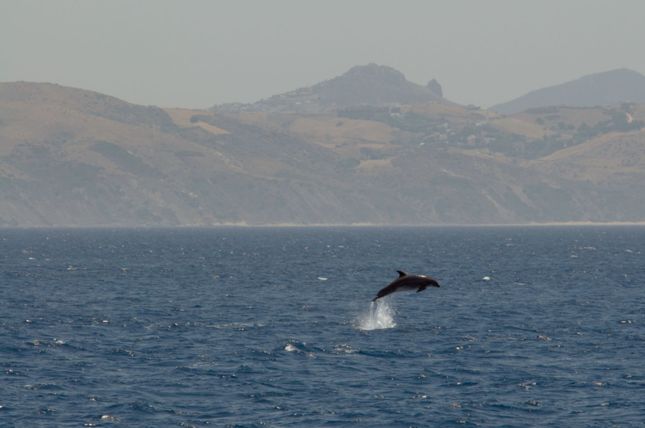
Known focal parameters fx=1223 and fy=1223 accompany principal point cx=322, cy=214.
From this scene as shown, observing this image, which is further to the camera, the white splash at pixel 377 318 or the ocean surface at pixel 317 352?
the white splash at pixel 377 318

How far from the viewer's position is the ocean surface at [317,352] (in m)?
48.0

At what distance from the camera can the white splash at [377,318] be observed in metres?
76.2

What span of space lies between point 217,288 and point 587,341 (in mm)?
47132

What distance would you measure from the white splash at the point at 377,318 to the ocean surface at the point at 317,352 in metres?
0.26

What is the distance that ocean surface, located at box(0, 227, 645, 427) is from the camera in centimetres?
4803

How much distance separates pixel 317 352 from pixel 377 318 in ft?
55.5

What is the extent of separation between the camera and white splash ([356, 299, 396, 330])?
250 feet

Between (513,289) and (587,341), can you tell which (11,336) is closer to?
(587,341)

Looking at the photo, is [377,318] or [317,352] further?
[377,318]

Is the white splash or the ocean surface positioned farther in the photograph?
the white splash

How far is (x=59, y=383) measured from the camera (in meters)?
53.5

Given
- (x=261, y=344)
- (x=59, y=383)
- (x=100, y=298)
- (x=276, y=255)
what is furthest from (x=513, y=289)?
(x=276, y=255)

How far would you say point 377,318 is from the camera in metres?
80.1

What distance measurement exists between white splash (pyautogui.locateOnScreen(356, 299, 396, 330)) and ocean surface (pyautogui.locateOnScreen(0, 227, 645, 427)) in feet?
0.87
